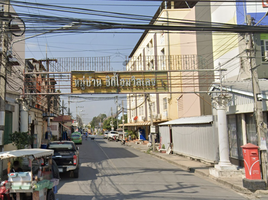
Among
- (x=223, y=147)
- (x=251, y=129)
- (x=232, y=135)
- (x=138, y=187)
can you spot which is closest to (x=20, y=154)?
(x=138, y=187)

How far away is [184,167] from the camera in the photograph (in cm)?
1617

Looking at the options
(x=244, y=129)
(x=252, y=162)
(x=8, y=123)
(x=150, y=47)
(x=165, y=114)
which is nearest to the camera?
(x=252, y=162)

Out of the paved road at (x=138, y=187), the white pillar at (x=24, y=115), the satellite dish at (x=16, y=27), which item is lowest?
the paved road at (x=138, y=187)

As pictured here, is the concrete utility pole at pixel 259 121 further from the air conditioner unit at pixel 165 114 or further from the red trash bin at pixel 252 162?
the air conditioner unit at pixel 165 114

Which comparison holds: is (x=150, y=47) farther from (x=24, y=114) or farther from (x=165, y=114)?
(x=24, y=114)

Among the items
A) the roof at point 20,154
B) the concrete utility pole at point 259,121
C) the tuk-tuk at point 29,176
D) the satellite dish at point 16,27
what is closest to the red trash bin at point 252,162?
the concrete utility pole at point 259,121

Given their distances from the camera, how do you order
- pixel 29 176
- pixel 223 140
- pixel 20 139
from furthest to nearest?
pixel 223 140, pixel 20 139, pixel 29 176

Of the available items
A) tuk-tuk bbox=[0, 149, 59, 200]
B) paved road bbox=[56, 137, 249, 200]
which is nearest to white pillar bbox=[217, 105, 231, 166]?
paved road bbox=[56, 137, 249, 200]

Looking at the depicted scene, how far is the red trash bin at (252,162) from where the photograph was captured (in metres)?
9.82

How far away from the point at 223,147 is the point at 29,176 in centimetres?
918

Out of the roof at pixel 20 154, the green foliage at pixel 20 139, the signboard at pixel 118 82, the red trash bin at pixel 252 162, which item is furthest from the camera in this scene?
the signboard at pixel 118 82

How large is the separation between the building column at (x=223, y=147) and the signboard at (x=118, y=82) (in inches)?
127

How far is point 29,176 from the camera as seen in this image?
6.72m

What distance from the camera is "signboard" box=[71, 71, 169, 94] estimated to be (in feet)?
47.4
